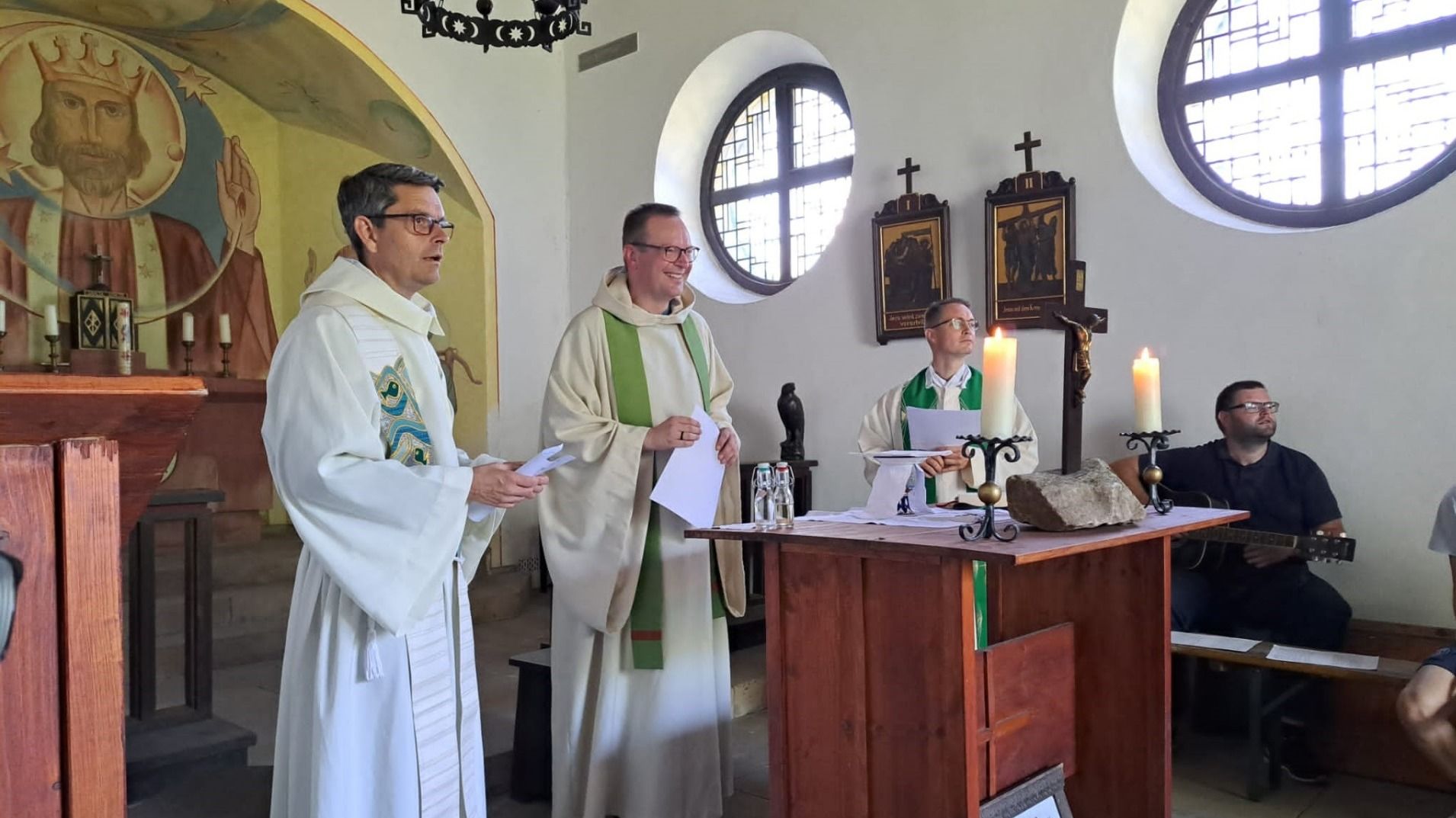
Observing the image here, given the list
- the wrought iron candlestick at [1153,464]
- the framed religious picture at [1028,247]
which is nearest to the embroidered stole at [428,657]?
the wrought iron candlestick at [1153,464]

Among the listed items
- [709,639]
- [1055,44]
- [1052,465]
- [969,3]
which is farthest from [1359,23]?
[709,639]

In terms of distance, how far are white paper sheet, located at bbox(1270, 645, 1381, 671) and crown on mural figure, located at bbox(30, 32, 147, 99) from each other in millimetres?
7509

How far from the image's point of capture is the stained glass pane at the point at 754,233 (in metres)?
6.87

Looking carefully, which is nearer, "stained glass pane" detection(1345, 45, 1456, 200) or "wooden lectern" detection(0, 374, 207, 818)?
"wooden lectern" detection(0, 374, 207, 818)

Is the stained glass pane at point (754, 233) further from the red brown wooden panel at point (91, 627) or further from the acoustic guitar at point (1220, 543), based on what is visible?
the red brown wooden panel at point (91, 627)

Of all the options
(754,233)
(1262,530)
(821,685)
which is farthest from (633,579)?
(754,233)

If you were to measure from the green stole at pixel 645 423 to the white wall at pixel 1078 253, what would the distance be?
7.51 feet

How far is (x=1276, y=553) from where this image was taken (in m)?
4.01

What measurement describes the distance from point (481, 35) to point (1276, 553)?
4.04m

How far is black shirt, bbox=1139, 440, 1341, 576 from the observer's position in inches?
161

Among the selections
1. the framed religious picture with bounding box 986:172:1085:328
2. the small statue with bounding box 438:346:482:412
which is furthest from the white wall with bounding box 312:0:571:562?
the framed religious picture with bounding box 986:172:1085:328

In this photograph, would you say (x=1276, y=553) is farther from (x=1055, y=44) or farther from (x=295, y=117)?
(x=295, y=117)

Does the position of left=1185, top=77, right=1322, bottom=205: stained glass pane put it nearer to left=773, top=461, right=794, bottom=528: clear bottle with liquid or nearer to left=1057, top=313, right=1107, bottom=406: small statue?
left=1057, top=313, right=1107, bottom=406: small statue

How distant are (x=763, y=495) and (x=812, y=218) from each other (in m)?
4.19
